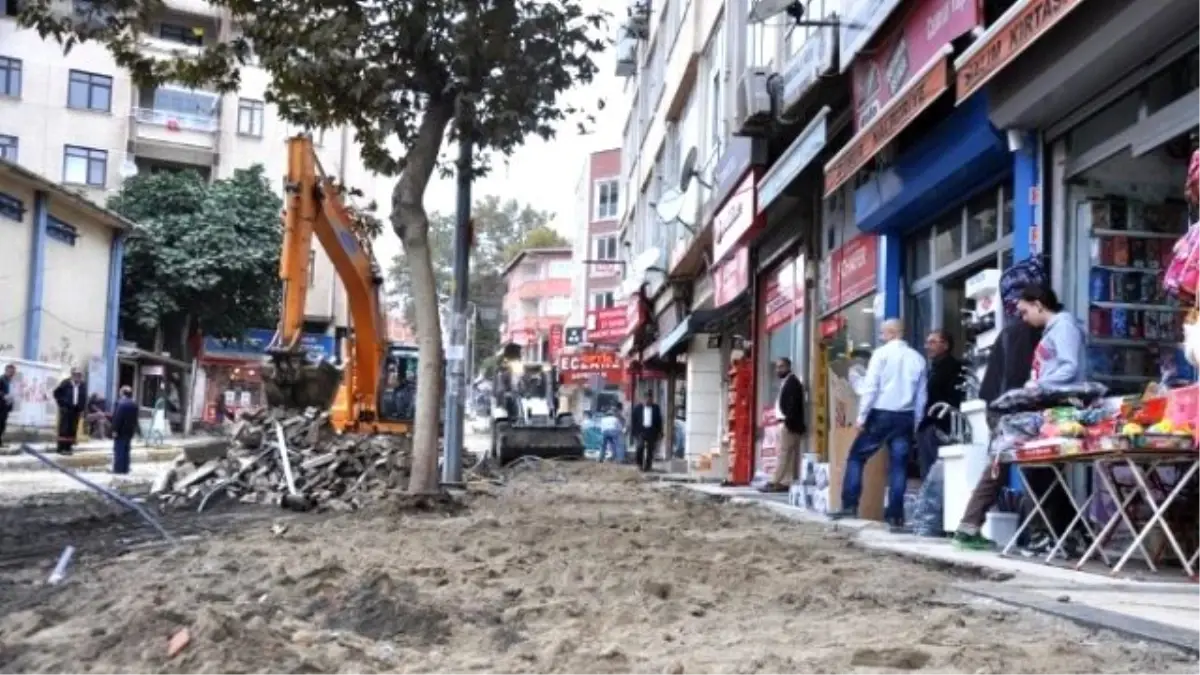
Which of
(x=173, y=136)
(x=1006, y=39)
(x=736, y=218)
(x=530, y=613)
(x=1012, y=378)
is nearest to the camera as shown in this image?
(x=530, y=613)

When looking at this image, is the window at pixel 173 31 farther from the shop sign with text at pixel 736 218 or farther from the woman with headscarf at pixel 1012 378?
the woman with headscarf at pixel 1012 378

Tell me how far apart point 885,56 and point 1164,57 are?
4.16 m

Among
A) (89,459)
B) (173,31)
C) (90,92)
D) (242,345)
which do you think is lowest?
(89,459)

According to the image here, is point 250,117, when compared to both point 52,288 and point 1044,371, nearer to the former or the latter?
point 52,288

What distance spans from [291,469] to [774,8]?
7.25m

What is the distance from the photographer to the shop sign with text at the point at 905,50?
938cm

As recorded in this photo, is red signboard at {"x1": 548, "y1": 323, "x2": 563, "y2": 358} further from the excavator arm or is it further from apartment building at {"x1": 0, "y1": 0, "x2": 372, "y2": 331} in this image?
the excavator arm

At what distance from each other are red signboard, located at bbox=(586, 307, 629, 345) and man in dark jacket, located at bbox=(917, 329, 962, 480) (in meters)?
27.4

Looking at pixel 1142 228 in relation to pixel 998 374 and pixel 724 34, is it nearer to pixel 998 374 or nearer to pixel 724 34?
pixel 998 374

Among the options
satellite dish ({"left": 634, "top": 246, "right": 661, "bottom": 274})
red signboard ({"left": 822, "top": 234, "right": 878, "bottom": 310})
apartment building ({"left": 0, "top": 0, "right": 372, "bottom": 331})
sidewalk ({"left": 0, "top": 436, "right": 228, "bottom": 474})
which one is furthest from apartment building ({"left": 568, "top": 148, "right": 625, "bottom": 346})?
red signboard ({"left": 822, "top": 234, "right": 878, "bottom": 310})

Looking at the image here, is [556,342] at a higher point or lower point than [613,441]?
higher

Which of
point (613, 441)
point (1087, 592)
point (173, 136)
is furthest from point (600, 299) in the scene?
point (1087, 592)

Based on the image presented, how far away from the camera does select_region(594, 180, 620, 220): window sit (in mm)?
65875

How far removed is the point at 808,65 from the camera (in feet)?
43.9
